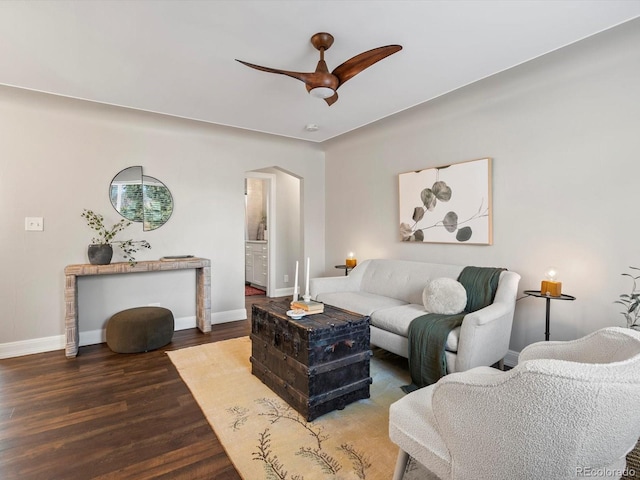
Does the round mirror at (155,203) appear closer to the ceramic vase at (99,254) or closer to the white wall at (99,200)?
the white wall at (99,200)

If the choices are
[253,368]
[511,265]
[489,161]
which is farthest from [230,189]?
[511,265]

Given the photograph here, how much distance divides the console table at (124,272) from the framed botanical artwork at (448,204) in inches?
96.8

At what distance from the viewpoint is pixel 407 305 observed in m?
3.17

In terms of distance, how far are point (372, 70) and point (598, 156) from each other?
5.98 feet

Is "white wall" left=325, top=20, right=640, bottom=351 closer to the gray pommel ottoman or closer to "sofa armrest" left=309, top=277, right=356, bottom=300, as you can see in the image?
"sofa armrest" left=309, top=277, right=356, bottom=300

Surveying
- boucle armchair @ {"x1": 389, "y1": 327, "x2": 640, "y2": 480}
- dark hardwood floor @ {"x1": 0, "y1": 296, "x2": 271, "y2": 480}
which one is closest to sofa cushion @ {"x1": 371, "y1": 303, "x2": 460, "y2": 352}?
boucle armchair @ {"x1": 389, "y1": 327, "x2": 640, "y2": 480}

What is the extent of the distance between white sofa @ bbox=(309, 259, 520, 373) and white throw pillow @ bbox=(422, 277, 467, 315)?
12 centimetres

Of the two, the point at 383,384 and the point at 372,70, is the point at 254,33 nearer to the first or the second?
the point at 372,70

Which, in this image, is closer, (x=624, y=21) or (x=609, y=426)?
(x=609, y=426)

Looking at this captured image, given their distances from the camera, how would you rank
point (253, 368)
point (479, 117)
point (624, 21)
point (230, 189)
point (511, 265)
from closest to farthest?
point (624, 21) → point (253, 368) → point (511, 265) → point (479, 117) → point (230, 189)

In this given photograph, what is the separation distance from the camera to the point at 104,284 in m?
3.67

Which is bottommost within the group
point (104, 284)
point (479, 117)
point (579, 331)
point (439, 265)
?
point (579, 331)

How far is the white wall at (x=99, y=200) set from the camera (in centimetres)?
329

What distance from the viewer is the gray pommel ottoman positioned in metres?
3.26
